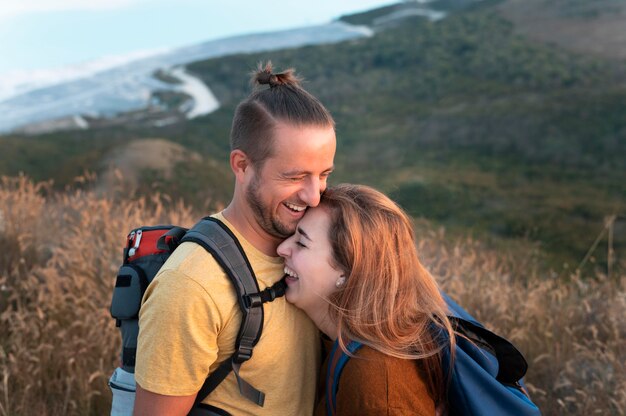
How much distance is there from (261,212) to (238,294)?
341mm

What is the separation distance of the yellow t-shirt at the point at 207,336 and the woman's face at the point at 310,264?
61mm

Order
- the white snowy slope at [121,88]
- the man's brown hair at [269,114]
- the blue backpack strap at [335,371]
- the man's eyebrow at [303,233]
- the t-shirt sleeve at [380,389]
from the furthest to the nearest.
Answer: the white snowy slope at [121,88] → the man's eyebrow at [303,233] → the man's brown hair at [269,114] → the blue backpack strap at [335,371] → the t-shirt sleeve at [380,389]

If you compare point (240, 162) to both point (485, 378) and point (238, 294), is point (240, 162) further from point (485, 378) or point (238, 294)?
point (485, 378)

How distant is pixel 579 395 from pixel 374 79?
125 feet

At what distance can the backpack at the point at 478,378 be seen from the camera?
7.09 feet

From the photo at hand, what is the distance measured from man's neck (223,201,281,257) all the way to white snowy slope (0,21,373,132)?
1124 inches

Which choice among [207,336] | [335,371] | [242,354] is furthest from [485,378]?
[207,336]

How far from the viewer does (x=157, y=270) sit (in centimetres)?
231

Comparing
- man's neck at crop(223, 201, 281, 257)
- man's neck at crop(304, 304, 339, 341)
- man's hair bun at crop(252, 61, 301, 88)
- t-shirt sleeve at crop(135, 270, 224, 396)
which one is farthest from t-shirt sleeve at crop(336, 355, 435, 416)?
man's hair bun at crop(252, 61, 301, 88)

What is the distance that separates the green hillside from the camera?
54.8 ft

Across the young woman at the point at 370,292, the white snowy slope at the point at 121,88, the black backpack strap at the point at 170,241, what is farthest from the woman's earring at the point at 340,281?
the white snowy slope at the point at 121,88

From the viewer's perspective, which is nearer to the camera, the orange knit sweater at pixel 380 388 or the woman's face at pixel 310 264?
the orange knit sweater at pixel 380 388

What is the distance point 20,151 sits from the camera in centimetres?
2108

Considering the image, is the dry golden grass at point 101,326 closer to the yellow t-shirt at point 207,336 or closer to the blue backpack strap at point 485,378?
the blue backpack strap at point 485,378
